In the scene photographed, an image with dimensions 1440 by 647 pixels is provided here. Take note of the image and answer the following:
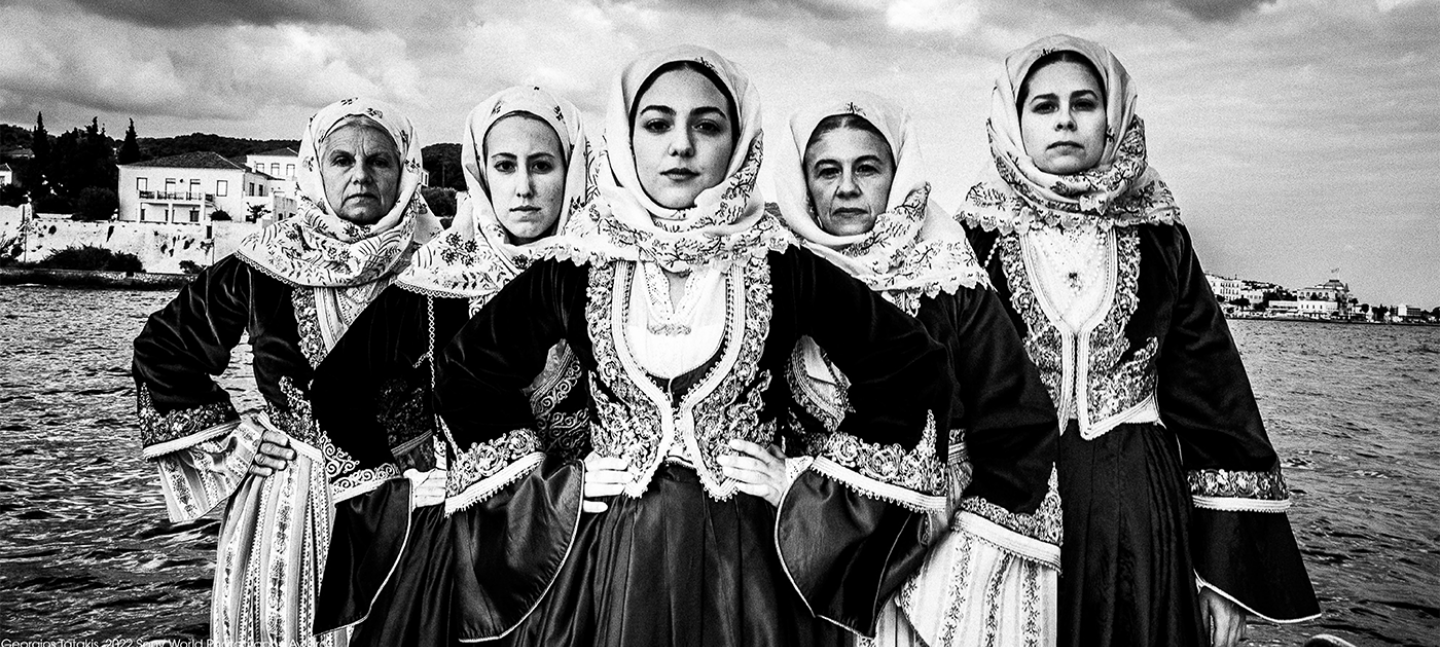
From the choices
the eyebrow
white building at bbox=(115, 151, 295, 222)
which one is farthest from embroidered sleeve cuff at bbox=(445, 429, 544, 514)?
white building at bbox=(115, 151, 295, 222)

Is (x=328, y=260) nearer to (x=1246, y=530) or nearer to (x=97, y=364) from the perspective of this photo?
(x=1246, y=530)

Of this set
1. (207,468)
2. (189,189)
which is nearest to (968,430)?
(207,468)

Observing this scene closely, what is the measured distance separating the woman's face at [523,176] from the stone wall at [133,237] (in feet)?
96.4

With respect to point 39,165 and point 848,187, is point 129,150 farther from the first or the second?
point 848,187

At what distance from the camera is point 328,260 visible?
9.21 ft

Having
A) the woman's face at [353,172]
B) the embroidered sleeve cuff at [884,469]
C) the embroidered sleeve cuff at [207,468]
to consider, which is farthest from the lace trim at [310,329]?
the embroidered sleeve cuff at [884,469]

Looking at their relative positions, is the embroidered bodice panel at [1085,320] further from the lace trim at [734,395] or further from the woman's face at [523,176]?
the woman's face at [523,176]

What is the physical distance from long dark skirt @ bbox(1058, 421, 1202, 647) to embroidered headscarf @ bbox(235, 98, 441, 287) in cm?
185

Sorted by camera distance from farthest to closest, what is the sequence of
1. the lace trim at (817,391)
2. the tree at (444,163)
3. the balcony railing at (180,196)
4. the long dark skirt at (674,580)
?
the balcony railing at (180,196)
the tree at (444,163)
the lace trim at (817,391)
the long dark skirt at (674,580)

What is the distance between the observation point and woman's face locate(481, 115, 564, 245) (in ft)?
8.48

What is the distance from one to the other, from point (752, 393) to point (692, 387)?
0.38 feet

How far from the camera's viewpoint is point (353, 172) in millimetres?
2873

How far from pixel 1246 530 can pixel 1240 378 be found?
1.09 feet

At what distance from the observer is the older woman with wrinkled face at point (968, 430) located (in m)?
2.09
